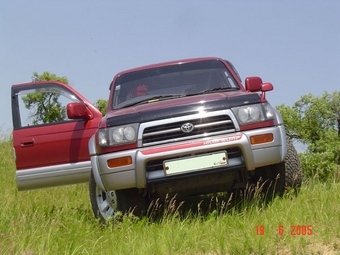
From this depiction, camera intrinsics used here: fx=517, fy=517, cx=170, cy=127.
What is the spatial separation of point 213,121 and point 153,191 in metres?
0.88

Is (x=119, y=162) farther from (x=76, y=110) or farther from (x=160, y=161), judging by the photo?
(x=76, y=110)

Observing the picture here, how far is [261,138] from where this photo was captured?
180 inches

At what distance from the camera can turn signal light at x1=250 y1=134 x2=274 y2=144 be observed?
179 inches

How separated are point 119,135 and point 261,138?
1263mm

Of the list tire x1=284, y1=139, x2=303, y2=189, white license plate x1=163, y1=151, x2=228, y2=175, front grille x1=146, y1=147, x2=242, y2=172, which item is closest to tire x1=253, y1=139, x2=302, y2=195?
tire x1=284, y1=139, x2=303, y2=189

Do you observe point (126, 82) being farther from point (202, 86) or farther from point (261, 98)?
point (261, 98)

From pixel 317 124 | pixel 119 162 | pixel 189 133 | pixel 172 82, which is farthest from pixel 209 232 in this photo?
pixel 317 124

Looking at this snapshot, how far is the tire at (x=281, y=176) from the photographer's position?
4992 mm

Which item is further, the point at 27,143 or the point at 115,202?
Result: the point at 27,143

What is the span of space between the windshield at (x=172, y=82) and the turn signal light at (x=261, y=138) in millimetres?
1130
